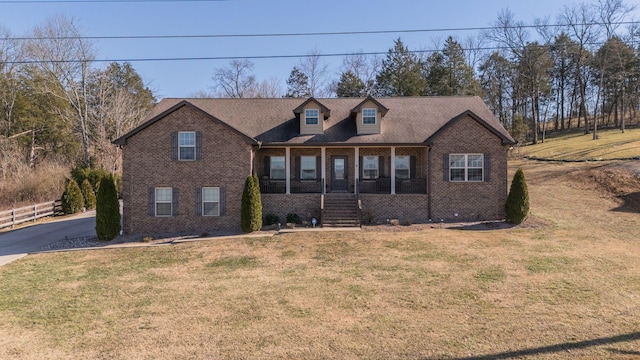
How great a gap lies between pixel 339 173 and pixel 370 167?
1.84m

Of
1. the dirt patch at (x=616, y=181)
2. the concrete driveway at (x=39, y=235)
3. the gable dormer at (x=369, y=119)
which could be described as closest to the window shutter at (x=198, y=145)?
the concrete driveway at (x=39, y=235)

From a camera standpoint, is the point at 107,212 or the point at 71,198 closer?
the point at 107,212

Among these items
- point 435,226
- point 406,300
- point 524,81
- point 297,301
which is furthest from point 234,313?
point 524,81

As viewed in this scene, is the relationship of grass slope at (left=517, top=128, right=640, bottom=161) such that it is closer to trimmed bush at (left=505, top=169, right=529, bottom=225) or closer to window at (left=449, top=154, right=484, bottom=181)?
trimmed bush at (left=505, top=169, right=529, bottom=225)

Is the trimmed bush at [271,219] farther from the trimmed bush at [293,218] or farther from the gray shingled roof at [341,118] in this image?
the gray shingled roof at [341,118]

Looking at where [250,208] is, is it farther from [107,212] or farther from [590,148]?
[590,148]

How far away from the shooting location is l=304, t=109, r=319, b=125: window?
19.4m

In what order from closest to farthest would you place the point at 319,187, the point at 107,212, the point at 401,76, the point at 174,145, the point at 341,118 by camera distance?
the point at 107,212 < the point at 174,145 < the point at 319,187 < the point at 341,118 < the point at 401,76

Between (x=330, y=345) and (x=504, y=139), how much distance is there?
599 inches

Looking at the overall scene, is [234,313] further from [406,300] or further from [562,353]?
[562,353]

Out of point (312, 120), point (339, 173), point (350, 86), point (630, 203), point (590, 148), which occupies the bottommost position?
point (630, 203)

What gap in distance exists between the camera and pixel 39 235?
718 inches

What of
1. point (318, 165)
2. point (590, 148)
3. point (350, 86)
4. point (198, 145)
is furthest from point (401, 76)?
point (198, 145)

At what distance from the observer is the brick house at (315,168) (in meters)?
17.0
